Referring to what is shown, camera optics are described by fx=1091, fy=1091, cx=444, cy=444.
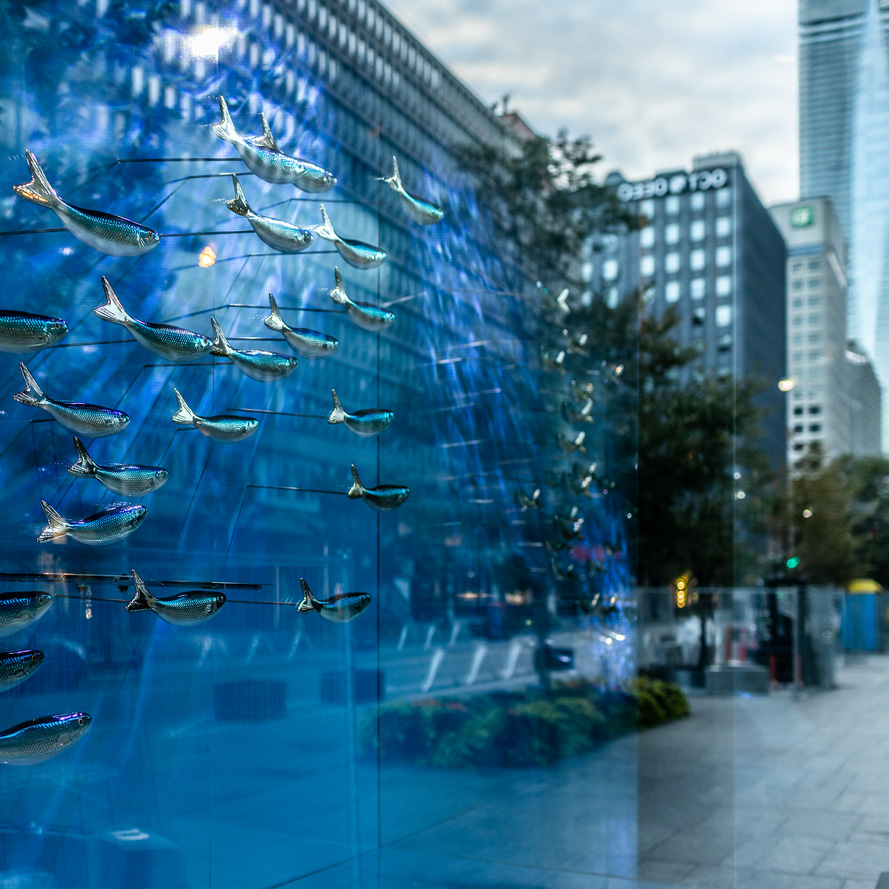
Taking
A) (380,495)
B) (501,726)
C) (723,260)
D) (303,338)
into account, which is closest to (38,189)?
(303,338)

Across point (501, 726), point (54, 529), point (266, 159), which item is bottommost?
point (501, 726)

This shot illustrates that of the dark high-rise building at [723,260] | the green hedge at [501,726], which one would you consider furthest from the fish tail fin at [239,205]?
the dark high-rise building at [723,260]

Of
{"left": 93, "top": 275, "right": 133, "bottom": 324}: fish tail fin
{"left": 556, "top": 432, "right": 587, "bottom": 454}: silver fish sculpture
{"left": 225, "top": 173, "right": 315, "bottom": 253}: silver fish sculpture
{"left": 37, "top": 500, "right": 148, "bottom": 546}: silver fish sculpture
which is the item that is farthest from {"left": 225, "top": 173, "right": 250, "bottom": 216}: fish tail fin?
{"left": 556, "top": 432, "right": 587, "bottom": 454}: silver fish sculpture

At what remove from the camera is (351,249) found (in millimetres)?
5195

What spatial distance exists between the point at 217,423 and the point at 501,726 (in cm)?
345

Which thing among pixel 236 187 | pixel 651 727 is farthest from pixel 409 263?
pixel 651 727

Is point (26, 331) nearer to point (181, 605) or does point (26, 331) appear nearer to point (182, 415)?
point (182, 415)

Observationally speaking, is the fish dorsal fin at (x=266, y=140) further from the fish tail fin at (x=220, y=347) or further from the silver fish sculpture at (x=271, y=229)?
the fish tail fin at (x=220, y=347)

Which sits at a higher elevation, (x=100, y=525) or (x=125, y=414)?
(x=125, y=414)

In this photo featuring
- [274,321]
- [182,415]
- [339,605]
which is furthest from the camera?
[339,605]

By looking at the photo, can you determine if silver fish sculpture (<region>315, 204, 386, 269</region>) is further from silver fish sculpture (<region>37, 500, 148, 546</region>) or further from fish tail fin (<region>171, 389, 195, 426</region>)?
silver fish sculpture (<region>37, 500, 148, 546</region>)

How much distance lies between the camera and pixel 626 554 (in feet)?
26.6

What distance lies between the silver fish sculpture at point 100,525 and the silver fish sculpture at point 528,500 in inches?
142

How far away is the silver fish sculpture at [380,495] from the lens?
5269 millimetres
